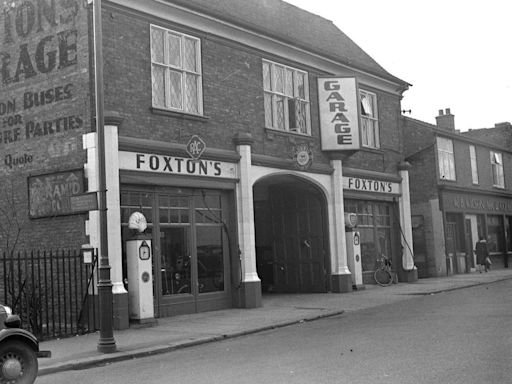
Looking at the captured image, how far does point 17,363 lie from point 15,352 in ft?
0.46

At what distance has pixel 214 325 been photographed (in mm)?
13531

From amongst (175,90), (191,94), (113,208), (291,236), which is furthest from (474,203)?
(113,208)

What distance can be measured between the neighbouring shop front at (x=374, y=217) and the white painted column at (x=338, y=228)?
70 cm

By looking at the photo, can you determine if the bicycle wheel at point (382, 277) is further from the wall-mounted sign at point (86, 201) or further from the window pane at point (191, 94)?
the wall-mounted sign at point (86, 201)

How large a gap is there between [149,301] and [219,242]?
11.0 feet

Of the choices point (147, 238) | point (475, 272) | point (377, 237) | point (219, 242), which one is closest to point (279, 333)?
point (147, 238)

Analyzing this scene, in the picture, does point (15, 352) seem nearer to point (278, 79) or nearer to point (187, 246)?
point (187, 246)

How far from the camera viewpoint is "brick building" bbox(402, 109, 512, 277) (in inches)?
1069

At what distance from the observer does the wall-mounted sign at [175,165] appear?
14148 mm

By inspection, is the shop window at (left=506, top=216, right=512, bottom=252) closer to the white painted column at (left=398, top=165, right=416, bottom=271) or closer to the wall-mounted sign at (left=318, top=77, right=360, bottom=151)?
the white painted column at (left=398, top=165, right=416, bottom=271)

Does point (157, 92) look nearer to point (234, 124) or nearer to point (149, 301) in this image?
point (234, 124)

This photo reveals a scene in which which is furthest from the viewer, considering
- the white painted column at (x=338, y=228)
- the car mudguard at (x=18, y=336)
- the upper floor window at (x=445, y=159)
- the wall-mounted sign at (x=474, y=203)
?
the wall-mounted sign at (x=474, y=203)

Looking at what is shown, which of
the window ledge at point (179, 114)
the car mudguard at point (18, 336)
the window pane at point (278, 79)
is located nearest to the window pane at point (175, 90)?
the window ledge at point (179, 114)

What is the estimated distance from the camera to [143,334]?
41.1ft
